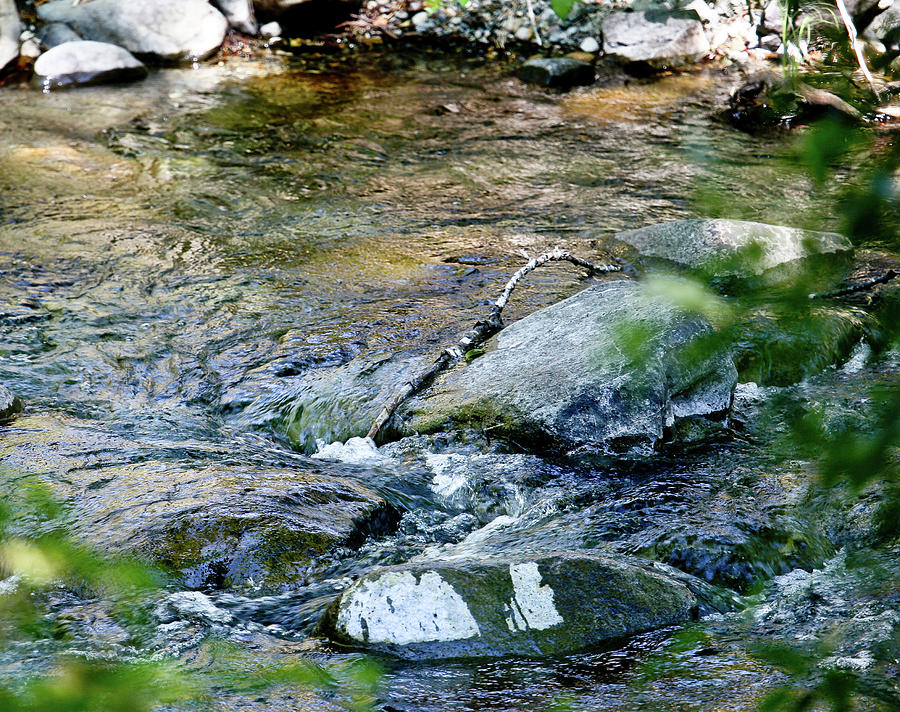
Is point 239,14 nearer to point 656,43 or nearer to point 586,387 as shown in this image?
point 656,43

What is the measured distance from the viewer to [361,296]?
20.0 ft

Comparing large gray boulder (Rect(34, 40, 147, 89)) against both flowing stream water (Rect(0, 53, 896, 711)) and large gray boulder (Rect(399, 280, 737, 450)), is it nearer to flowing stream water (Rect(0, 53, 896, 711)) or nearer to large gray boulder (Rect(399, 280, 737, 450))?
flowing stream water (Rect(0, 53, 896, 711))

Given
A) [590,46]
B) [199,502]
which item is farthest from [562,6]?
[590,46]

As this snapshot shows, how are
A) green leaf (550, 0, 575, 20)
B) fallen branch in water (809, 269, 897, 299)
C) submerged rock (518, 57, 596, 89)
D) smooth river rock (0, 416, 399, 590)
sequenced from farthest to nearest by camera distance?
submerged rock (518, 57, 596, 89) < fallen branch in water (809, 269, 897, 299) < smooth river rock (0, 416, 399, 590) < green leaf (550, 0, 575, 20)

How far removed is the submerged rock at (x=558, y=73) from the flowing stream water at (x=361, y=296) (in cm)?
35

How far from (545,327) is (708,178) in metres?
4.44

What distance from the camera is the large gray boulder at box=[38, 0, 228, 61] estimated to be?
40.1 ft

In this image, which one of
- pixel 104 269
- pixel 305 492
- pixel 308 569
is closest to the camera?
pixel 308 569

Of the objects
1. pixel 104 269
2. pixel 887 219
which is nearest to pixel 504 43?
pixel 104 269

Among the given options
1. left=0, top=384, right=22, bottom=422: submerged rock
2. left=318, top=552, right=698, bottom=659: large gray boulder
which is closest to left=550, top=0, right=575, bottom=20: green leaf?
left=318, top=552, right=698, bottom=659: large gray boulder

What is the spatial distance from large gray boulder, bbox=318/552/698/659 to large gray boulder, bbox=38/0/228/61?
1123 cm

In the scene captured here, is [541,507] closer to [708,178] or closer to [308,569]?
[308,569]

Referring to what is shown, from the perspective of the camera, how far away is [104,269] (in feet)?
21.1

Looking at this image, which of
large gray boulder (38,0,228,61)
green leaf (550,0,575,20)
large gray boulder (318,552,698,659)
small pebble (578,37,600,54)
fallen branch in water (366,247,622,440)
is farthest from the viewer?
small pebble (578,37,600,54)
